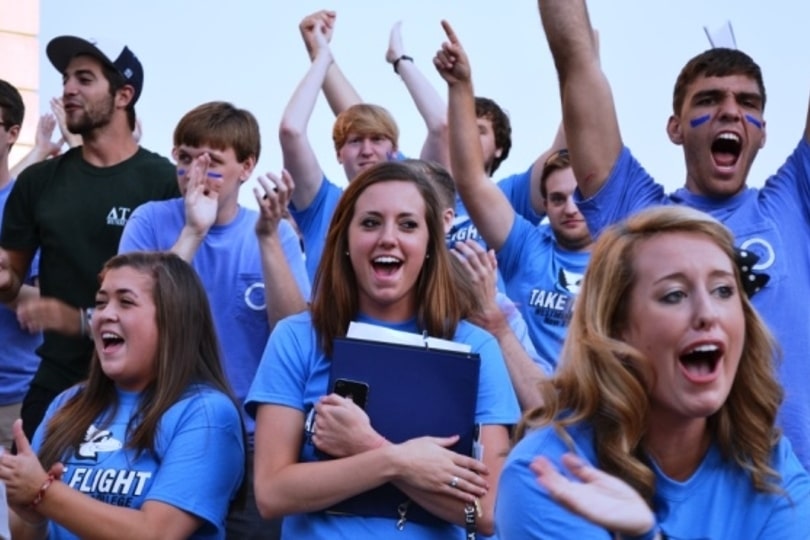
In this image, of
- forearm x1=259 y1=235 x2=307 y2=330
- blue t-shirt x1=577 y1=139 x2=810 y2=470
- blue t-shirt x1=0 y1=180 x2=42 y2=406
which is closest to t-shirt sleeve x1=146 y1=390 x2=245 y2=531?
forearm x1=259 y1=235 x2=307 y2=330

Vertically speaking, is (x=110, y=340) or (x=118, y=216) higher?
(x=118, y=216)

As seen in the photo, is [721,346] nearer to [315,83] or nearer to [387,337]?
[387,337]

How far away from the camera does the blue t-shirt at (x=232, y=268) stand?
500 cm

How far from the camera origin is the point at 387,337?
381cm

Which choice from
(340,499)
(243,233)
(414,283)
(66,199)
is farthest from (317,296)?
(66,199)

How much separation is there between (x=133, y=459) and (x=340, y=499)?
717 mm

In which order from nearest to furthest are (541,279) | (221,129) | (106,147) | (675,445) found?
(675,445), (541,279), (221,129), (106,147)

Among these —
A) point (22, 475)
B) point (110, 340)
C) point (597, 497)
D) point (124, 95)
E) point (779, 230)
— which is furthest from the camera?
point (124, 95)

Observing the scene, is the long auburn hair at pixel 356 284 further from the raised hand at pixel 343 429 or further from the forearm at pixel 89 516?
the forearm at pixel 89 516

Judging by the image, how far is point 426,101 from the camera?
6133mm

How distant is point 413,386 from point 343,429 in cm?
21

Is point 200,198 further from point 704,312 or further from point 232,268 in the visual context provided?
point 704,312

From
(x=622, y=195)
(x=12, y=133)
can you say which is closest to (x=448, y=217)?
(x=622, y=195)

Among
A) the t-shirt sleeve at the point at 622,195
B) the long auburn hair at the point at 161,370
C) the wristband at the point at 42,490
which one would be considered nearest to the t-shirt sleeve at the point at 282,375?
the long auburn hair at the point at 161,370
